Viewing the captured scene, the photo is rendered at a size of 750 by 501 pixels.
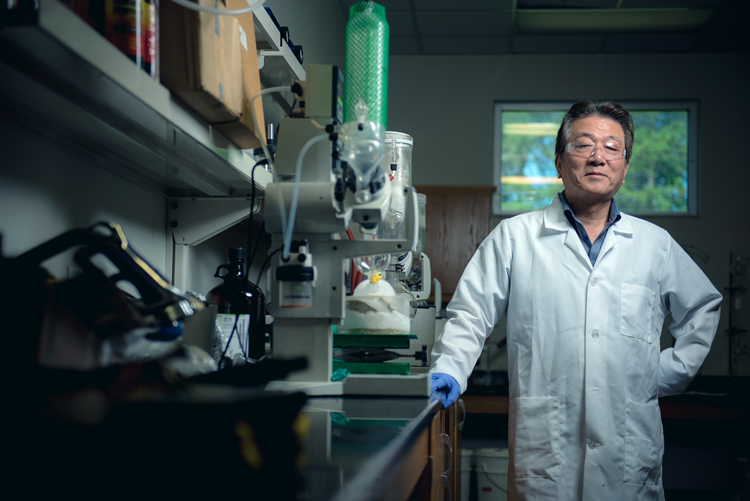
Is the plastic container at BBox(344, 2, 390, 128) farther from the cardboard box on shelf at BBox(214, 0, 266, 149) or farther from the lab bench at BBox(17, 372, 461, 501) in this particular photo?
the lab bench at BBox(17, 372, 461, 501)

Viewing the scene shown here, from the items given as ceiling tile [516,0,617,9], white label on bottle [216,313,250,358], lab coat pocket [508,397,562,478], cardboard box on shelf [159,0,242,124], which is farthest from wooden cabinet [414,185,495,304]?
cardboard box on shelf [159,0,242,124]

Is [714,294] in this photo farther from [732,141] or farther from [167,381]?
[732,141]

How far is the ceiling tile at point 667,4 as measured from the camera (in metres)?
3.44

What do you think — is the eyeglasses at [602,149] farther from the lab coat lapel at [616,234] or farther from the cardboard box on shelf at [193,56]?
the cardboard box on shelf at [193,56]

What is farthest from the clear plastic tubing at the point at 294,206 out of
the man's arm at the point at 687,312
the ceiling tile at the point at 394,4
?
the ceiling tile at the point at 394,4

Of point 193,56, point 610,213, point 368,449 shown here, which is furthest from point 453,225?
point 368,449

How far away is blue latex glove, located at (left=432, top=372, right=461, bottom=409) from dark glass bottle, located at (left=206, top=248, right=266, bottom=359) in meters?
0.46

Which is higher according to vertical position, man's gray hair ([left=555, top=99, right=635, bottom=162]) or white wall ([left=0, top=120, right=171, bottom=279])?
man's gray hair ([left=555, top=99, right=635, bottom=162])

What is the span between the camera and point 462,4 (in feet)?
11.6

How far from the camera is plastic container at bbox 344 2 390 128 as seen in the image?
1.14 m

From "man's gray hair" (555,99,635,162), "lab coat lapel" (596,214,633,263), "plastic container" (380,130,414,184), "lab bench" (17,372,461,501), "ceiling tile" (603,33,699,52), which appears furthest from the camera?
"ceiling tile" (603,33,699,52)

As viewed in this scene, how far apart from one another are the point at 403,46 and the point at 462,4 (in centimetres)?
79

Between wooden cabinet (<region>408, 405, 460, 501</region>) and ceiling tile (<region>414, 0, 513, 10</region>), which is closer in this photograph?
wooden cabinet (<region>408, 405, 460, 501</region>)

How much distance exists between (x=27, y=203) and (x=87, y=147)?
6.7 inches
